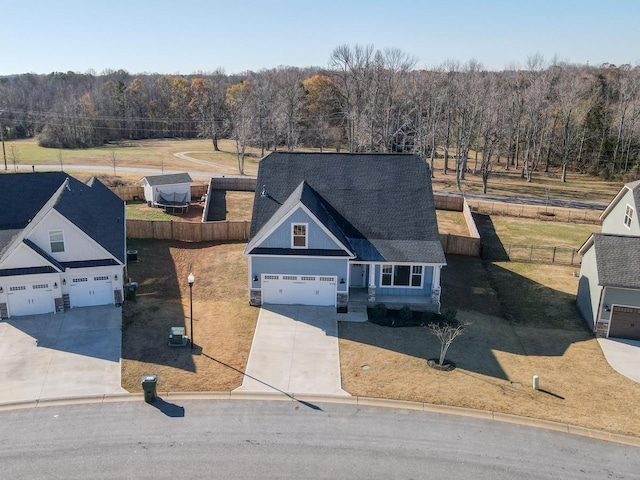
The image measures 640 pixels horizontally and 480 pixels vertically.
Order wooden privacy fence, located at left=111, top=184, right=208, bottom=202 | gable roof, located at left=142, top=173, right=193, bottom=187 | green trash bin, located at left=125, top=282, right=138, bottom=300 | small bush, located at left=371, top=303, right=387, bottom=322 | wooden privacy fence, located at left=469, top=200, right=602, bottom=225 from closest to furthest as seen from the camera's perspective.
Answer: small bush, located at left=371, top=303, right=387, bottom=322
green trash bin, located at left=125, top=282, right=138, bottom=300
gable roof, located at left=142, top=173, right=193, bottom=187
wooden privacy fence, located at left=469, top=200, right=602, bottom=225
wooden privacy fence, located at left=111, top=184, right=208, bottom=202

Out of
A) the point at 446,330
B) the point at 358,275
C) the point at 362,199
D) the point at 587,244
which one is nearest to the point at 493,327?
the point at 446,330

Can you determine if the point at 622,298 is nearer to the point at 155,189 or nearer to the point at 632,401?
the point at 632,401

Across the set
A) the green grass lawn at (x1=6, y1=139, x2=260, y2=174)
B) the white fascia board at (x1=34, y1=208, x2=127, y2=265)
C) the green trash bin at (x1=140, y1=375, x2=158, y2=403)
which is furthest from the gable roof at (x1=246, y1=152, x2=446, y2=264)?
the green grass lawn at (x1=6, y1=139, x2=260, y2=174)

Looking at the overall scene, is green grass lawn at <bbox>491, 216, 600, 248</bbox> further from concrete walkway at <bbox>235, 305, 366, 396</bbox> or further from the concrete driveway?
the concrete driveway

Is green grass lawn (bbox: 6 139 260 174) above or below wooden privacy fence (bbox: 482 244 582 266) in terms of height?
above

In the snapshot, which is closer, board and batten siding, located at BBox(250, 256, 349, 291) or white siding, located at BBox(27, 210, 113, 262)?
white siding, located at BBox(27, 210, 113, 262)

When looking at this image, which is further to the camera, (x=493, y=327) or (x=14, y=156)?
(x=14, y=156)

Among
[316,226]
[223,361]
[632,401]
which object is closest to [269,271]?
[316,226]

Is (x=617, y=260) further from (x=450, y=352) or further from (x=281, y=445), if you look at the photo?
(x=281, y=445)
